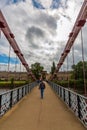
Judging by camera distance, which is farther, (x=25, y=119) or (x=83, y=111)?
→ (x=25, y=119)

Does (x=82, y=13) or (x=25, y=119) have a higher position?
(x=82, y=13)

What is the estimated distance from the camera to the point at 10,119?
6102 millimetres

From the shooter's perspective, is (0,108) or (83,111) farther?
(0,108)

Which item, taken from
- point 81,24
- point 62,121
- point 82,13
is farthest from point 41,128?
point 81,24

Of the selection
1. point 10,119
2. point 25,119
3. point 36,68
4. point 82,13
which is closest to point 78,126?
point 25,119

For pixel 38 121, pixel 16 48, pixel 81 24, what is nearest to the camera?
pixel 38 121

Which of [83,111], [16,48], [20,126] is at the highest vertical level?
[16,48]

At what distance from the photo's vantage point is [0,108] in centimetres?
625

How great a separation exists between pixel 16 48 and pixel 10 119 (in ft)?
43.4

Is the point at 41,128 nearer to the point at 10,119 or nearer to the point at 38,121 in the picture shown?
the point at 38,121

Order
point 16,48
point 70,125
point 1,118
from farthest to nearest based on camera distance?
point 16,48
point 1,118
point 70,125

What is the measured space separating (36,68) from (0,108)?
73.8 metres

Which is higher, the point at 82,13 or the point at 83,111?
the point at 82,13

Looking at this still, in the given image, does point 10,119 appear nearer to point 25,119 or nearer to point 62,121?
point 25,119
